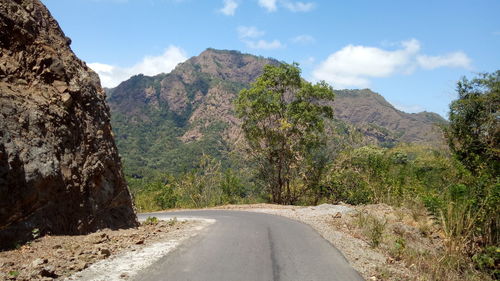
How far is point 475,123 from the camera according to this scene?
24469 mm

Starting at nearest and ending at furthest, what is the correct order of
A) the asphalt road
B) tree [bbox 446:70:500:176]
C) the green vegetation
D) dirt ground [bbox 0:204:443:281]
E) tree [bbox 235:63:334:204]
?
1. dirt ground [bbox 0:204:443:281]
2. the asphalt road
3. tree [bbox 446:70:500:176]
4. tree [bbox 235:63:334:204]
5. the green vegetation

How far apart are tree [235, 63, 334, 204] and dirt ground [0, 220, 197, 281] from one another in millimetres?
19388

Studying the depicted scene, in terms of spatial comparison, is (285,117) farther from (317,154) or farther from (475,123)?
(475,123)

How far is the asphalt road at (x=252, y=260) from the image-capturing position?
263 inches

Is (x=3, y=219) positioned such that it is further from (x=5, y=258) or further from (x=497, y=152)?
(x=497, y=152)

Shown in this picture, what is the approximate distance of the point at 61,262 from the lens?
6684 millimetres

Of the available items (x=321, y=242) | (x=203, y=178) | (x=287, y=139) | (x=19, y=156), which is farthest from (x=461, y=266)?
(x=203, y=178)

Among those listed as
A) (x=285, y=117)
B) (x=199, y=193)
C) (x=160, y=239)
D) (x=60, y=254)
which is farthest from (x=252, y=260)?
(x=199, y=193)

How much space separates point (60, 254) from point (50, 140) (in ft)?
9.62

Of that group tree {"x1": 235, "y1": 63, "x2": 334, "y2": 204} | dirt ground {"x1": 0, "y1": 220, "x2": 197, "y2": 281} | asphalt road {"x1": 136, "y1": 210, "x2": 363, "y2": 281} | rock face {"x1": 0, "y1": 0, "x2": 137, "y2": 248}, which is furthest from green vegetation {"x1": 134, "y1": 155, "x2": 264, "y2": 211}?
dirt ground {"x1": 0, "y1": 220, "x2": 197, "y2": 281}

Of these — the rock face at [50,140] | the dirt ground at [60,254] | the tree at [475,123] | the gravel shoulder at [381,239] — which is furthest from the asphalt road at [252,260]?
the tree at [475,123]

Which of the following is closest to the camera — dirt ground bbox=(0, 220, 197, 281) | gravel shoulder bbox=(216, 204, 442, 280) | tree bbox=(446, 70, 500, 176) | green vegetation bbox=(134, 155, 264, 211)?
dirt ground bbox=(0, 220, 197, 281)

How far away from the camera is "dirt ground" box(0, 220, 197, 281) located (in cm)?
600

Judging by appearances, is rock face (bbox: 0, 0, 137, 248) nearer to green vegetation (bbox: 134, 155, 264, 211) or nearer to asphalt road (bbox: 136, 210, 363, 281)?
asphalt road (bbox: 136, 210, 363, 281)
